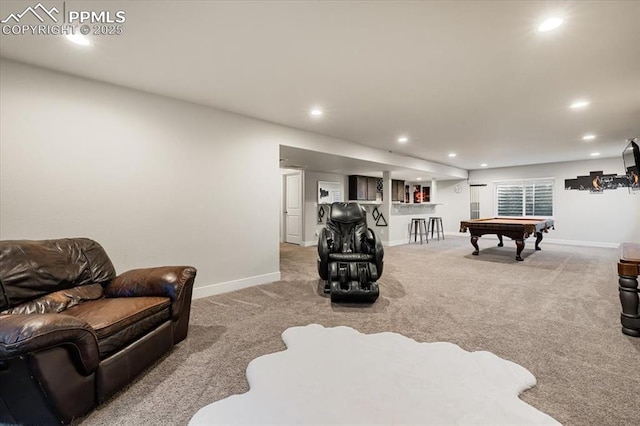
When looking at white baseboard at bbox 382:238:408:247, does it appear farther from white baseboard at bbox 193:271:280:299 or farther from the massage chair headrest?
Answer: white baseboard at bbox 193:271:280:299

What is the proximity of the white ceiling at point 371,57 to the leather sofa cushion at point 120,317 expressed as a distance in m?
1.90

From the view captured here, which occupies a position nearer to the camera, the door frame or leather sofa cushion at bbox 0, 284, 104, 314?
leather sofa cushion at bbox 0, 284, 104, 314

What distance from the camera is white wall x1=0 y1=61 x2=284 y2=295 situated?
2496 millimetres

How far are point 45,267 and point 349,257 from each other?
108 inches

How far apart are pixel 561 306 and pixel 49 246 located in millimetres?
4834

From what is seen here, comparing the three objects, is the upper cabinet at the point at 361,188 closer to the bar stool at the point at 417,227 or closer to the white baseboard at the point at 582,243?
the bar stool at the point at 417,227

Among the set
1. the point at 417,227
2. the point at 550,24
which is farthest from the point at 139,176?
the point at 417,227

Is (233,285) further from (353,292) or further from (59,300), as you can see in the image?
(59,300)

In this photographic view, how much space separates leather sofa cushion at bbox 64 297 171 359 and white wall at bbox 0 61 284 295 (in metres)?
1.14

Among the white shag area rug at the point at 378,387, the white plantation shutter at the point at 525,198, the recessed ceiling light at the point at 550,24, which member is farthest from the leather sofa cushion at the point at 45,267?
the white plantation shutter at the point at 525,198

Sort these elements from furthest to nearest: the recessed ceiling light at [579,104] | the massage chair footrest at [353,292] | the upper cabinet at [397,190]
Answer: the upper cabinet at [397,190] < the recessed ceiling light at [579,104] < the massage chair footrest at [353,292]

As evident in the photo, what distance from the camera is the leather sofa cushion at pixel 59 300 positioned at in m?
1.79

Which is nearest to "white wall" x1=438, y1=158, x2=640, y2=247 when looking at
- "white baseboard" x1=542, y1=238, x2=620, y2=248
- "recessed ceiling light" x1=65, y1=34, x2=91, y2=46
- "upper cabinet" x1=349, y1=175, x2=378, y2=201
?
"white baseboard" x1=542, y1=238, x2=620, y2=248

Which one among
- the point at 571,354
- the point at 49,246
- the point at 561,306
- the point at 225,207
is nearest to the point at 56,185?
the point at 49,246
